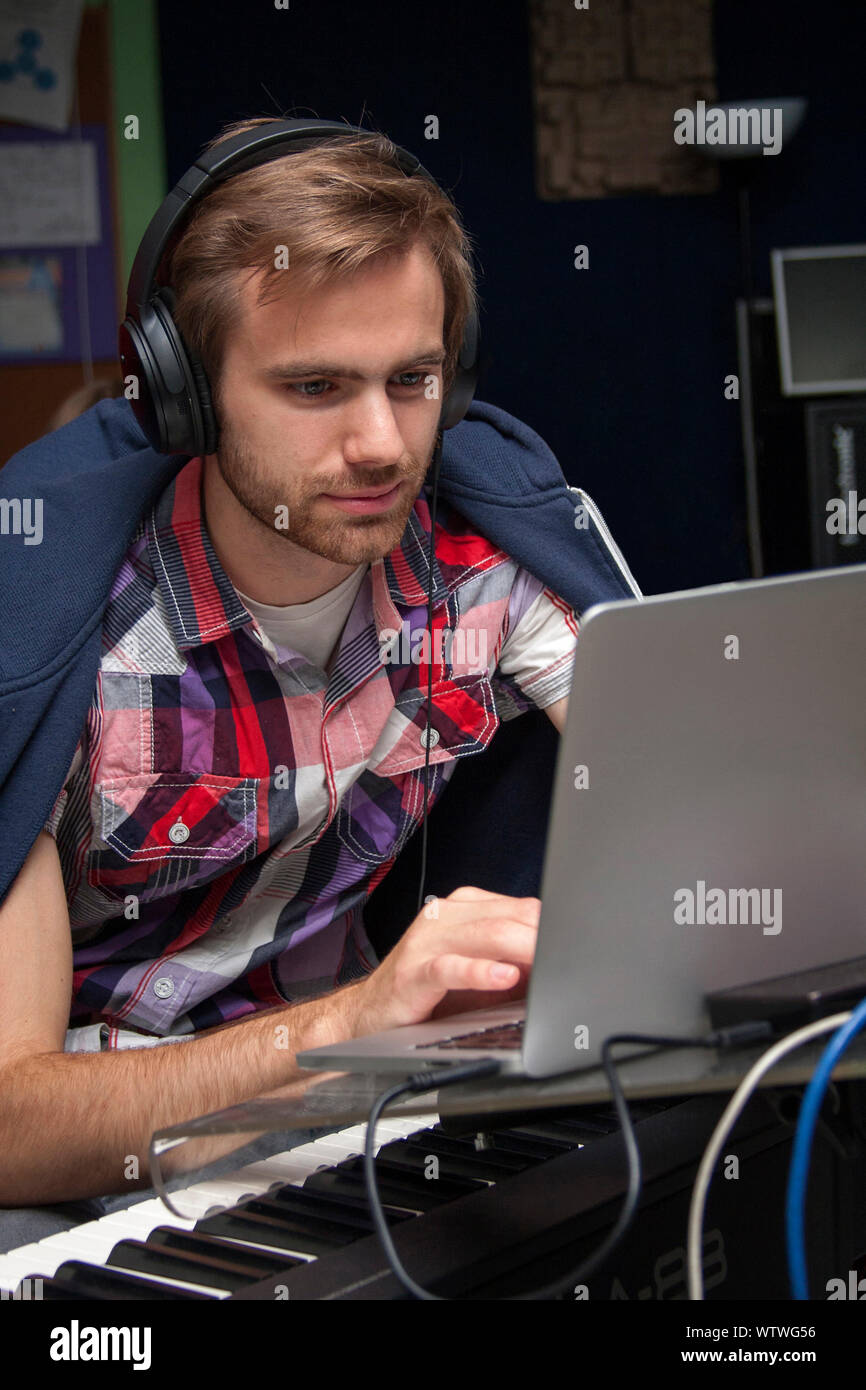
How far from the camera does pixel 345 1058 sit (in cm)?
58

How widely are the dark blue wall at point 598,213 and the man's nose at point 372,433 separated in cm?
181

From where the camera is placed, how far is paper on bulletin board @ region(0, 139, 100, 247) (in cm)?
260

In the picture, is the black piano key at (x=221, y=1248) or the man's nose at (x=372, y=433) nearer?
the black piano key at (x=221, y=1248)

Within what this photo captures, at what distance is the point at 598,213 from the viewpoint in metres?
2.80

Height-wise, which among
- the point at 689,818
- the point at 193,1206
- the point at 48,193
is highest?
the point at 48,193

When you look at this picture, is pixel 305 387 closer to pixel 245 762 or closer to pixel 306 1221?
pixel 245 762

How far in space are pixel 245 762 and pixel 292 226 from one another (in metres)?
0.44

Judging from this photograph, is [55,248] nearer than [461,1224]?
No

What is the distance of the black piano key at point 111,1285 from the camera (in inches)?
22.9

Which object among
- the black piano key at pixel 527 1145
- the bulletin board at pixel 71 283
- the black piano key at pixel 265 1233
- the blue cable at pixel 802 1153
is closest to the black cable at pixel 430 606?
the black piano key at pixel 527 1145

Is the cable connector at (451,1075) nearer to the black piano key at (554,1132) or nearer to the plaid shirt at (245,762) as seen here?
the black piano key at (554,1132)

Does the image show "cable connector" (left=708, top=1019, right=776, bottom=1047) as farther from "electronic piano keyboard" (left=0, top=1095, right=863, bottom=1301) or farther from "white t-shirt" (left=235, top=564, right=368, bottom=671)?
"white t-shirt" (left=235, top=564, right=368, bottom=671)

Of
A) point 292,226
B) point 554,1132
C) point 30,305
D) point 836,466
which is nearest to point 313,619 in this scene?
point 292,226
